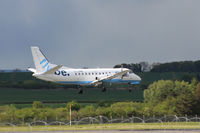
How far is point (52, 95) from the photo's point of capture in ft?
372

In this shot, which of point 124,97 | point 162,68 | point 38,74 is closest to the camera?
point 38,74

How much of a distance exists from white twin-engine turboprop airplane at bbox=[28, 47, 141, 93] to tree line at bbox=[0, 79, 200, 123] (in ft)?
15.8

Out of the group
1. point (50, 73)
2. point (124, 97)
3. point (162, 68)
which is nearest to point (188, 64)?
point (162, 68)

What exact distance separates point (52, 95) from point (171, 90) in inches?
963

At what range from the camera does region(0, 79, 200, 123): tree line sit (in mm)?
84431

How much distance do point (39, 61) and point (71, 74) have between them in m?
6.00

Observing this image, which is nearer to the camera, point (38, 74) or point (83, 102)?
point (38, 74)

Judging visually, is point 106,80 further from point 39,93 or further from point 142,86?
point 142,86

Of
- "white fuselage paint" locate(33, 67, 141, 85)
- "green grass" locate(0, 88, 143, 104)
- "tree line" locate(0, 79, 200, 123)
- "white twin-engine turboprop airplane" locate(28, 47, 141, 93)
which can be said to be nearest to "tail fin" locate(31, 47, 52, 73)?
"white twin-engine turboprop airplane" locate(28, 47, 141, 93)

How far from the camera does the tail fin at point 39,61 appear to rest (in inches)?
3706

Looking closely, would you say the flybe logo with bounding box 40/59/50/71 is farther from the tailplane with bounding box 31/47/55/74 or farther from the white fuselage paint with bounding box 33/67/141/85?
the white fuselage paint with bounding box 33/67/141/85

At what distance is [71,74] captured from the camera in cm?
9556

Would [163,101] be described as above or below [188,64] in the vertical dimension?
below

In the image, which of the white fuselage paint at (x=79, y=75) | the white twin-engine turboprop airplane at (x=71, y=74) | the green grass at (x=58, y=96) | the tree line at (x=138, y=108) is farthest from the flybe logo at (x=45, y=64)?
the green grass at (x=58, y=96)
